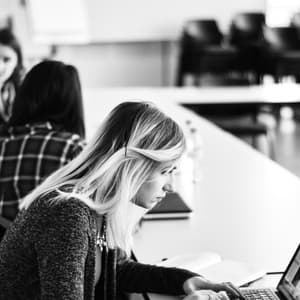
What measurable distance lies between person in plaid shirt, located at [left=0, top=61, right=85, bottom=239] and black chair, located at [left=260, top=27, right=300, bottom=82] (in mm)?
5486

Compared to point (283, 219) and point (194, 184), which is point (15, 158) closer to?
point (194, 184)

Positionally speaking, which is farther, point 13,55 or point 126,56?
point 126,56

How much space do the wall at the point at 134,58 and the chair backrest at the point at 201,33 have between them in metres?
0.25

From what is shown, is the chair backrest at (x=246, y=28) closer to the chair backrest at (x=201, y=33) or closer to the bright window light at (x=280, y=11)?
the chair backrest at (x=201, y=33)

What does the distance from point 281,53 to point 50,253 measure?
21.4 ft

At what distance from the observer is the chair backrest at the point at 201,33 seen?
25.6ft

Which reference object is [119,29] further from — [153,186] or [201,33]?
[153,186]

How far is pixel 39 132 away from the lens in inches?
90.5

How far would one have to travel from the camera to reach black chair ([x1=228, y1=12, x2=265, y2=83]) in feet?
25.7

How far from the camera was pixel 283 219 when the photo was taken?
2.10m

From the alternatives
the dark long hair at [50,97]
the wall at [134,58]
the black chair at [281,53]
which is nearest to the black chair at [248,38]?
the black chair at [281,53]

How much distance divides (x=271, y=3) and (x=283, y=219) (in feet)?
22.3

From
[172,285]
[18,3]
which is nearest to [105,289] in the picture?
[172,285]

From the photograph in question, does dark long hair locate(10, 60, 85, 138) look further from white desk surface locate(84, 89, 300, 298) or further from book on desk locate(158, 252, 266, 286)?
book on desk locate(158, 252, 266, 286)
